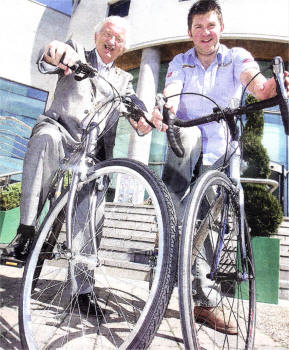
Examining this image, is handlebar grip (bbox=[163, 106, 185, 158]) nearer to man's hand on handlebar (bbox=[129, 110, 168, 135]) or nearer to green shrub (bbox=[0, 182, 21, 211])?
man's hand on handlebar (bbox=[129, 110, 168, 135])

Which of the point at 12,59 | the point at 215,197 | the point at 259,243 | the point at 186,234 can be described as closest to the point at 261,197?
the point at 259,243

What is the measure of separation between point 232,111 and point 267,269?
8.06ft

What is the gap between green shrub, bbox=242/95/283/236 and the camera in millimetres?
4076

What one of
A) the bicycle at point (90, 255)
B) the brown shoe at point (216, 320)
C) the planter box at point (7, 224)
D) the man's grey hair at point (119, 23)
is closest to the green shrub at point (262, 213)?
the brown shoe at point (216, 320)

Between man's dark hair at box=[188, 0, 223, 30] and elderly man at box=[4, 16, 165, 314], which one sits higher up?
man's dark hair at box=[188, 0, 223, 30]

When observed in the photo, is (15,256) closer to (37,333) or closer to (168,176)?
(37,333)

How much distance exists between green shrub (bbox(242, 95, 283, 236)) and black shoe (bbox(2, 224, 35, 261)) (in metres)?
3.25

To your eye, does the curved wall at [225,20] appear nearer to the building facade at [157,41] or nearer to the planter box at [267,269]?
the building facade at [157,41]

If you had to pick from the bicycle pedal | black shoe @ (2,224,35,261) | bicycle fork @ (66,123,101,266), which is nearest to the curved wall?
bicycle fork @ (66,123,101,266)

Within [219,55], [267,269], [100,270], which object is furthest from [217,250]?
[267,269]

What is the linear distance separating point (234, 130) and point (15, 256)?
4.73 feet

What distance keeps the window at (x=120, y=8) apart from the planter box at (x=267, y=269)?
10.9 meters

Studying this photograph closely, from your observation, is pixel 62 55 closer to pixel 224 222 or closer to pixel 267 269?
pixel 224 222

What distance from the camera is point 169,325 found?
1849mm
